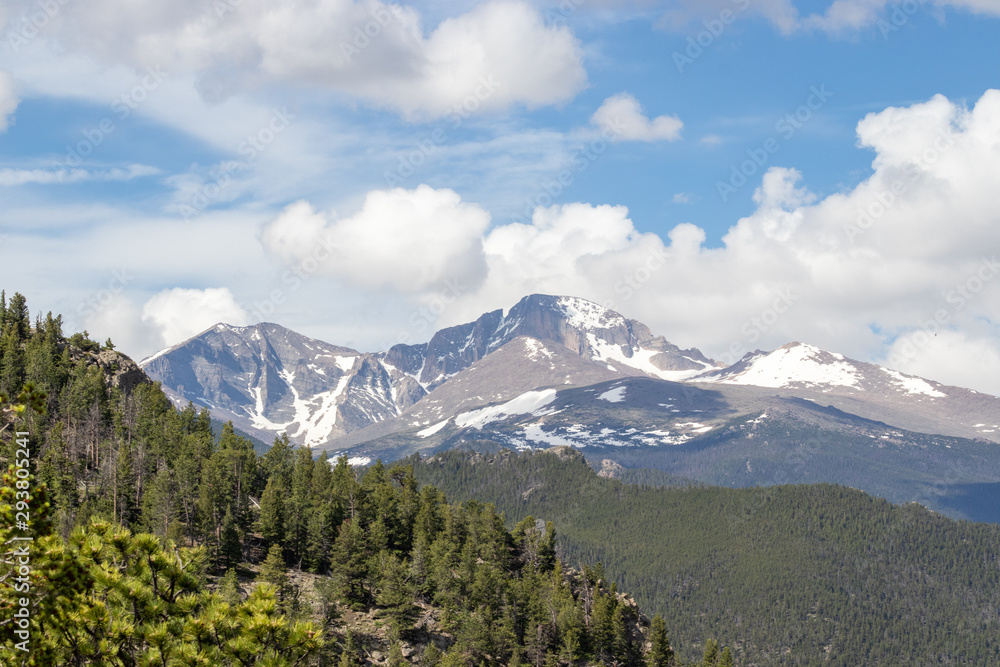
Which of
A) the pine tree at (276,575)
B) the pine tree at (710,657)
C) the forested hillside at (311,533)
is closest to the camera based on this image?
the pine tree at (276,575)

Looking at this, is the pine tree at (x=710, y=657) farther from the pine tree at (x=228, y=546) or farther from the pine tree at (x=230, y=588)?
the pine tree at (x=230, y=588)

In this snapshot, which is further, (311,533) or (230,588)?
(311,533)

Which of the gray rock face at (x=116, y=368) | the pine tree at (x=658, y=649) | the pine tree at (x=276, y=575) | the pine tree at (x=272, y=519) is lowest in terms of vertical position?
the pine tree at (x=658, y=649)

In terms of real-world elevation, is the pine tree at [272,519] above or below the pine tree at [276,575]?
above

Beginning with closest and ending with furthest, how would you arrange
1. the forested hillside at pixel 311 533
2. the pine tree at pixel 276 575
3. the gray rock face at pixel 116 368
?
the pine tree at pixel 276 575 → the forested hillside at pixel 311 533 → the gray rock face at pixel 116 368

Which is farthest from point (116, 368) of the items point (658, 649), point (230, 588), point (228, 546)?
point (658, 649)

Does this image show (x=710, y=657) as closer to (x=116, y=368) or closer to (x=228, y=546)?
(x=228, y=546)

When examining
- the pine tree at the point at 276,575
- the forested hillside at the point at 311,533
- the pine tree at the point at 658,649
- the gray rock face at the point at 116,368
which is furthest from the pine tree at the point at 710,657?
the gray rock face at the point at 116,368

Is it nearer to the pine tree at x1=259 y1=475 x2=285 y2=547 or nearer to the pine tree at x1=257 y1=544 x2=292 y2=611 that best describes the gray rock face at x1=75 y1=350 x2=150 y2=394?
the pine tree at x1=259 y1=475 x2=285 y2=547

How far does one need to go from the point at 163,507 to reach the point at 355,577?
2717 centimetres

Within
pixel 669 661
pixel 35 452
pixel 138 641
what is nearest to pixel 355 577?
pixel 35 452

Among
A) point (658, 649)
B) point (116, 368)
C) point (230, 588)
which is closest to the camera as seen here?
point (230, 588)

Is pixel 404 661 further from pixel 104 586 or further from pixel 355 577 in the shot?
pixel 104 586

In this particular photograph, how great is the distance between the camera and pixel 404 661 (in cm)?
9844
